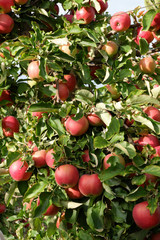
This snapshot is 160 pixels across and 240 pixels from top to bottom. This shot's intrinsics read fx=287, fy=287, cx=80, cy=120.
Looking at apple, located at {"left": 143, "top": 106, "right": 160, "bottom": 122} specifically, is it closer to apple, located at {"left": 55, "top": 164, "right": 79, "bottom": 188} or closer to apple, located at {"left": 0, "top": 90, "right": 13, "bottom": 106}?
apple, located at {"left": 55, "top": 164, "right": 79, "bottom": 188}

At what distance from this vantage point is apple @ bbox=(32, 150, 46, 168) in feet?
4.85

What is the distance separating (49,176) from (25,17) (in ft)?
3.78

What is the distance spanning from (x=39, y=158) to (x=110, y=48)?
83 centimetres

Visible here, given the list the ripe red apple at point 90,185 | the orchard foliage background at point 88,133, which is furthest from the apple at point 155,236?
the ripe red apple at point 90,185

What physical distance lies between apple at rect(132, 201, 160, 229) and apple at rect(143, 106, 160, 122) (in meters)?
0.45

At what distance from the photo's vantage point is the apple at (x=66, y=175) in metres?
1.34

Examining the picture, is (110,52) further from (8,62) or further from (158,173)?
(158,173)

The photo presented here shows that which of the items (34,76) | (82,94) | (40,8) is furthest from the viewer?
(40,8)

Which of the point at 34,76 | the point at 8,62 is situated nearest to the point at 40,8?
the point at 8,62

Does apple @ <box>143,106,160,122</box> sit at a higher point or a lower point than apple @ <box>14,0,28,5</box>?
lower

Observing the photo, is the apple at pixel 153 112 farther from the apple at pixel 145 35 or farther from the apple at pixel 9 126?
the apple at pixel 9 126

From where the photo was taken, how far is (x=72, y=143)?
59.2 inches

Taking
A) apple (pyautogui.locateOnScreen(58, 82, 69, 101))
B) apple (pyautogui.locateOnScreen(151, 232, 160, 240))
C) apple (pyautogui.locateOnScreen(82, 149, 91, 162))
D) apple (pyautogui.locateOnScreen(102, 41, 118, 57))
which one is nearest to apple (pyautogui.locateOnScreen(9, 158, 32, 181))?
apple (pyautogui.locateOnScreen(82, 149, 91, 162))

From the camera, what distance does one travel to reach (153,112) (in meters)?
1.52
